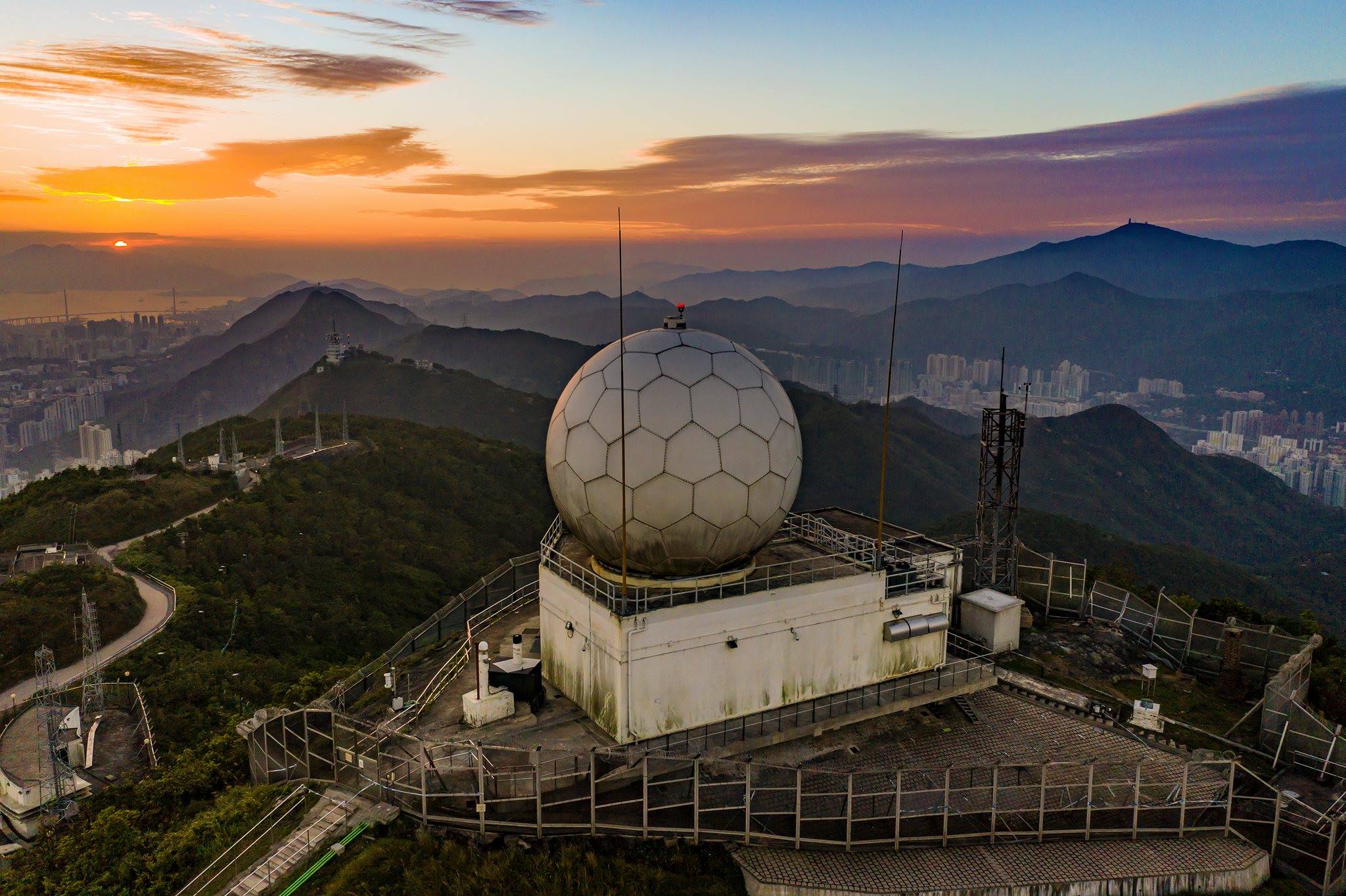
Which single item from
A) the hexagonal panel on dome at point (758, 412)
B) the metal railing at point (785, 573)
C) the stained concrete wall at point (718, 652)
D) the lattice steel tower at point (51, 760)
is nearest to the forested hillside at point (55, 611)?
the lattice steel tower at point (51, 760)

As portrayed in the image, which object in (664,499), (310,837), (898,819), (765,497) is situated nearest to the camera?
(310,837)

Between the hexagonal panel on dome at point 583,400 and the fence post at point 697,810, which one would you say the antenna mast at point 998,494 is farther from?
the fence post at point 697,810

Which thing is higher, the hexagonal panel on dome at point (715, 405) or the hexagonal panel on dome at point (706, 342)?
the hexagonal panel on dome at point (706, 342)

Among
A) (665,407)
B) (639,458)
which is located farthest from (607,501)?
(665,407)

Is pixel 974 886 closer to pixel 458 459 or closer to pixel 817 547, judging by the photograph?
pixel 817 547

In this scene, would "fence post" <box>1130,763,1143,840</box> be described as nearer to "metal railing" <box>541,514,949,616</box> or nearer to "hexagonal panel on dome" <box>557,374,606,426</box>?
"metal railing" <box>541,514,949,616</box>

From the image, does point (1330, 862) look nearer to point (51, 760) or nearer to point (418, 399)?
point (51, 760)
